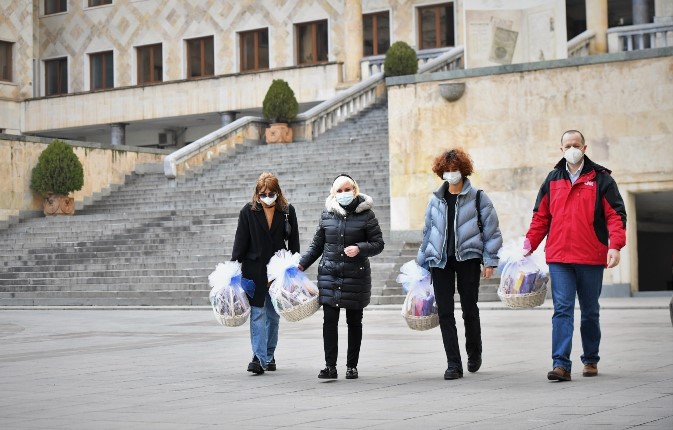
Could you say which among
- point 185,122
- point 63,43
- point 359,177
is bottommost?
point 359,177

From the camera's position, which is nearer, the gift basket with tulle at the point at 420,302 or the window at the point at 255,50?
the gift basket with tulle at the point at 420,302

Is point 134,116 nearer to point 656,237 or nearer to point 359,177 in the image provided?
point 359,177

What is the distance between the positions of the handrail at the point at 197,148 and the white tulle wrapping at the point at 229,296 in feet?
75.2

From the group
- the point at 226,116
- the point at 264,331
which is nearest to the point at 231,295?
the point at 264,331

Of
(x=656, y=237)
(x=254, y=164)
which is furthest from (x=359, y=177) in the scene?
(x=656, y=237)

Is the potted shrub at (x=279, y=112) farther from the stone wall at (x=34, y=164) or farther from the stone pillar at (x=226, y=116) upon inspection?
the stone pillar at (x=226, y=116)

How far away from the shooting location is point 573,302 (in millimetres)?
9859

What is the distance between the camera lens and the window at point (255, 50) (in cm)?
4578

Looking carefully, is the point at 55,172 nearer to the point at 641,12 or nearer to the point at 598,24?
the point at 598,24

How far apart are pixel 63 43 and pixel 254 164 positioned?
20023 millimetres

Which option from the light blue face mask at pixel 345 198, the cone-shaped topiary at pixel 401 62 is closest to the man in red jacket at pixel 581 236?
the light blue face mask at pixel 345 198

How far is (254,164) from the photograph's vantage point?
108 feet

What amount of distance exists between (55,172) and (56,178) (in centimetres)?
17

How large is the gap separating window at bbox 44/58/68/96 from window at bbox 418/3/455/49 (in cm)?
1553
